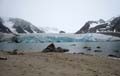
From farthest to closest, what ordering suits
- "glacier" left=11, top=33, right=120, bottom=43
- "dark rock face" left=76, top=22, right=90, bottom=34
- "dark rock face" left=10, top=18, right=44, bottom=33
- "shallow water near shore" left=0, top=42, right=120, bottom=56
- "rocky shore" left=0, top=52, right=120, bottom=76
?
1. "dark rock face" left=76, top=22, right=90, bottom=34
2. "dark rock face" left=10, top=18, right=44, bottom=33
3. "glacier" left=11, top=33, right=120, bottom=43
4. "shallow water near shore" left=0, top=42, right=120, bottom=56
5. "rocky shore" left=0, top=52, right=120, bottom=76

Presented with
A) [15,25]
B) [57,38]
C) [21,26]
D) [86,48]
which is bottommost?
[86,48]

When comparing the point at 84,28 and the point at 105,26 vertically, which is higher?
the point at 84,28

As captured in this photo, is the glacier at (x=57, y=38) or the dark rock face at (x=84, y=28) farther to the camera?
the dark rock face at (x=84, y=28)

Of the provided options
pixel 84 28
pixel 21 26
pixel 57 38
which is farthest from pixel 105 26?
pixel 57 38

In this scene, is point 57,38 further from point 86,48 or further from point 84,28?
point 84,28

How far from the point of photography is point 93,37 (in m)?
76.2

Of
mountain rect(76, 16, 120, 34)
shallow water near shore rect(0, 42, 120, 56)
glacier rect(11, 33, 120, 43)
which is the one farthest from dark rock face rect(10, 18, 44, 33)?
shallow water near shore rect(0, 42, 120, 56)

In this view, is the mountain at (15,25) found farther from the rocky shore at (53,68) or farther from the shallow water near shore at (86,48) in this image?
the rocky shore at (53,68)

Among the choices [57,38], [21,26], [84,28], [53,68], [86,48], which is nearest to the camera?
[53,68]

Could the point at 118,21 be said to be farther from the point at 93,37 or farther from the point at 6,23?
the point at 6,23

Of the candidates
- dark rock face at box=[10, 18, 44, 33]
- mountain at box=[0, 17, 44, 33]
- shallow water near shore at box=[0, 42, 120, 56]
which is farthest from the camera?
dark rock face at box=[10, 18, 44, 33]

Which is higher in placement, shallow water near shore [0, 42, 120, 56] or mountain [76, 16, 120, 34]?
mountain [76, 16, 120, 34]

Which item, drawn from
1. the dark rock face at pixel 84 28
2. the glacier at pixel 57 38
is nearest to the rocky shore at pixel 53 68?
the glacier at pixel 57 38

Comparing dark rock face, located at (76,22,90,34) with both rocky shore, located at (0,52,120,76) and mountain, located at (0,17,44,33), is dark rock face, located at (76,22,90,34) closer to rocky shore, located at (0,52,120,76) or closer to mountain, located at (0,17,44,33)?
mountain, located at (0,17,44,33)
